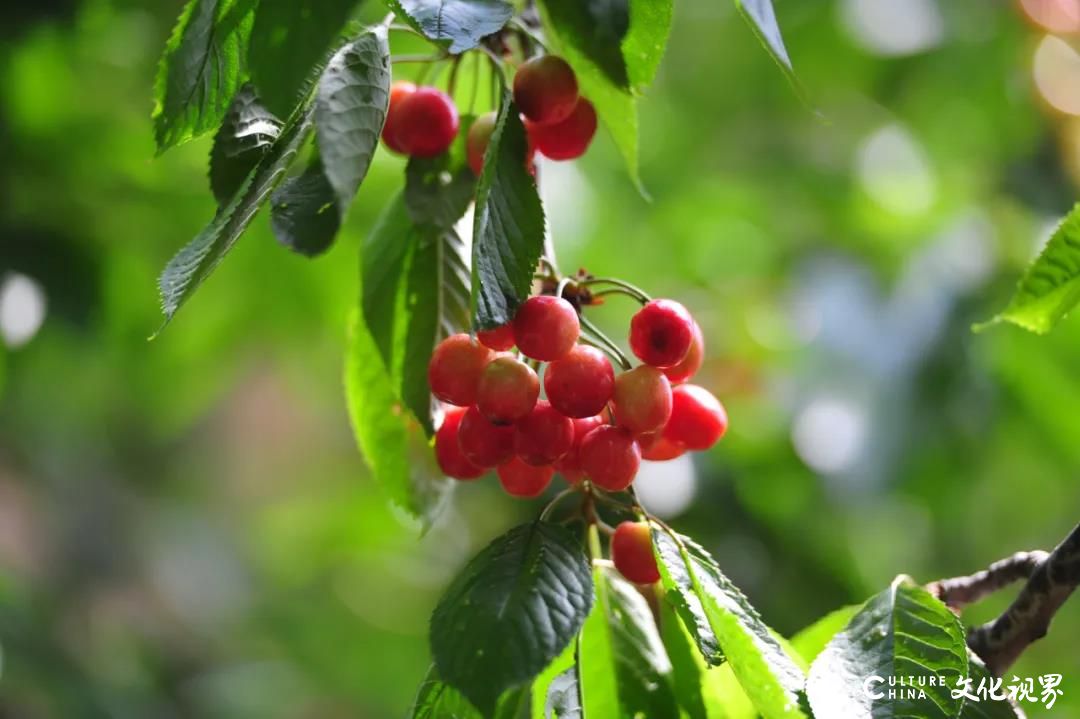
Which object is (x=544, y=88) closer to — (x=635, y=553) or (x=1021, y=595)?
(x=635, y=553)

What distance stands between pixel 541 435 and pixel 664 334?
87 millimetres

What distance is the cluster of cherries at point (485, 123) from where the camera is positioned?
0.58 meters

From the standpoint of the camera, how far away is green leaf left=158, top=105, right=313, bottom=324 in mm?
484

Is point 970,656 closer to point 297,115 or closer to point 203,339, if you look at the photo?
point 297,115

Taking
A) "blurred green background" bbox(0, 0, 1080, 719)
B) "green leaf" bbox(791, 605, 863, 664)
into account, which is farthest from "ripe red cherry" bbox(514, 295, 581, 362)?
"blurred green background" bbox(0, 0, 1080, 719)

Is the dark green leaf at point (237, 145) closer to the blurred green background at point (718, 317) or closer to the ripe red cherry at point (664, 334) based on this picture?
the ripe red cherry at point (664, 334)

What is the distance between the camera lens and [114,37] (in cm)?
144

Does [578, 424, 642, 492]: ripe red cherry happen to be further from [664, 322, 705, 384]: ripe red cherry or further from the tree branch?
the tree branch

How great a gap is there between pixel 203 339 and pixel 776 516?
89 centimetres

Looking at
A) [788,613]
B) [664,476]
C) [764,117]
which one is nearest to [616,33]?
[664,476]

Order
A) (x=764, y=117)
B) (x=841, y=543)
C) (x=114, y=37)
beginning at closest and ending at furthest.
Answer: (x=114, y=37), (x=841, y=543), (x=764, y=117)

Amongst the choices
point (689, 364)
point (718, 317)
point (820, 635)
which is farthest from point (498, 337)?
point (718, 317)

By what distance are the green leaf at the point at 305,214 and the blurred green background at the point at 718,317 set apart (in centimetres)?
65

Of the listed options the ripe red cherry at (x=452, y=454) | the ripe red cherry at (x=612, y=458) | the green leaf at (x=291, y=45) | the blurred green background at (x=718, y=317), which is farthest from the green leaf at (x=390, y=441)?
the blurred green background at (x=718, y=317)
